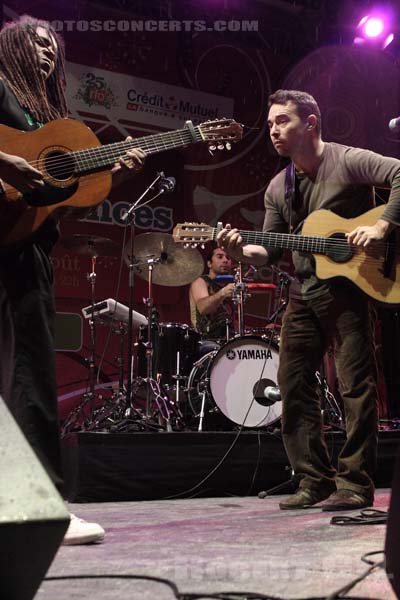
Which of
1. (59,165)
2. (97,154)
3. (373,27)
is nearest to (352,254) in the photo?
(97,154)

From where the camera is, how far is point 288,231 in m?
3.83

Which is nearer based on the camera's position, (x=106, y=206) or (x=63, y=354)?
(x=63, y=354)

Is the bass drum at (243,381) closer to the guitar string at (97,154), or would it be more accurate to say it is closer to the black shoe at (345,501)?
the black shoe at (345,501)

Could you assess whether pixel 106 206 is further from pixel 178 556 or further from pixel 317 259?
pixel 178 556

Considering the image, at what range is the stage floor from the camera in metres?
1.69

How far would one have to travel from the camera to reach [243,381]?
604 cm

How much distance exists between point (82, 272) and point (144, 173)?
1.58 metres

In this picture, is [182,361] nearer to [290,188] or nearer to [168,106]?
[290,188]

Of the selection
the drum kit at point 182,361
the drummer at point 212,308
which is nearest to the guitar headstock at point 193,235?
the drum kit at point 182,361

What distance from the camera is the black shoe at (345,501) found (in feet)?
10.8

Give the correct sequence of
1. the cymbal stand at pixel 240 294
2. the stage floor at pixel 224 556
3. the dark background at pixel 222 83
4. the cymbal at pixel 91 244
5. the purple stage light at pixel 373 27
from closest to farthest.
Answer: the stage floor at pixel 224 556 < the cymbal stand at pixel 240 294 < the cymbal at pixel 91 244 < the dark background at pixel 222 83 < the purple stage light at pixel 373 27

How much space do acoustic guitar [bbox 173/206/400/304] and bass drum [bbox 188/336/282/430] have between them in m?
2.53

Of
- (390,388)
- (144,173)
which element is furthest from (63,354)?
(390,388)

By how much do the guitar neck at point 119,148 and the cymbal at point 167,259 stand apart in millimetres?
3717
